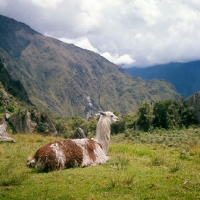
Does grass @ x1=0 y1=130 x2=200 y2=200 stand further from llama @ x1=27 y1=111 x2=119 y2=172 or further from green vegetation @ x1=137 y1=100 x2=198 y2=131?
green vegetation @ x1=137 y1=100 x2=198 y2=131

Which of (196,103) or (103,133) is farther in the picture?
(196,103)

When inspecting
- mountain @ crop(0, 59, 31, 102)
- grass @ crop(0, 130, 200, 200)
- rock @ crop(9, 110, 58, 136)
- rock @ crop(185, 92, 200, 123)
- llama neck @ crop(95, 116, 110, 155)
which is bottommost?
rock @ crop(9, 110, 58, 136)

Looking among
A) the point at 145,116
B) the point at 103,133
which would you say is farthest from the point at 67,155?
the point at 145,116

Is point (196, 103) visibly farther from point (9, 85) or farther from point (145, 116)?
point (9, 85)

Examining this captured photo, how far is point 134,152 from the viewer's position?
49.2 feet

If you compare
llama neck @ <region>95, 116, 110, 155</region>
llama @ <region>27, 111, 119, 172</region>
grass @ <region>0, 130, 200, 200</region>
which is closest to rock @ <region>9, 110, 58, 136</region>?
llama neck @ <region>95, 116, 110, 155</region>

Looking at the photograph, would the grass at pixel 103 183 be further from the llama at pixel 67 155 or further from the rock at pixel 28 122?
the rock at pixel 28 122

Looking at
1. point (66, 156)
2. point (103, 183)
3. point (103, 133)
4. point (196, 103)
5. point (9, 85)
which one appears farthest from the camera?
point (9, 85)

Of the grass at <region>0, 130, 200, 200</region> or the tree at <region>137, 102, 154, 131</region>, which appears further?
the tree at <region>137, 102, 154, 131</region>

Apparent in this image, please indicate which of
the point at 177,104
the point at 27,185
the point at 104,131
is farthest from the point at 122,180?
the point at 177,104

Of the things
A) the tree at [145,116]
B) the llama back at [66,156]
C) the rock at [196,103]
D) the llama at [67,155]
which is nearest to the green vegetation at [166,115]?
the tree at [145,116]

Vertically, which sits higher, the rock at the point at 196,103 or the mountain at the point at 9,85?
the mountain at the point at 9,85

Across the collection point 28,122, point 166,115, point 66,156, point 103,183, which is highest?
point 166,115

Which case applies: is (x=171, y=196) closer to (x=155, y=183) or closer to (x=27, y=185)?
(x=155, y=183)
